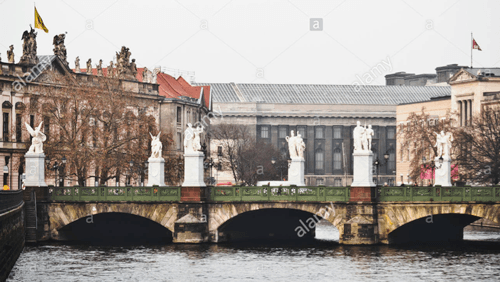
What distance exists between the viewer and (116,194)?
73.0 metres

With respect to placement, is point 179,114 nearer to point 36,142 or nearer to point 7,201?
point 36,142

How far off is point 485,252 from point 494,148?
34864 mm

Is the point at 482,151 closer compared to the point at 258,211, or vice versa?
the point at 258,211

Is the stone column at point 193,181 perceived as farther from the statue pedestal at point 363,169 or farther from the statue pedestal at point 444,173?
the statue pedestal at point 444,173

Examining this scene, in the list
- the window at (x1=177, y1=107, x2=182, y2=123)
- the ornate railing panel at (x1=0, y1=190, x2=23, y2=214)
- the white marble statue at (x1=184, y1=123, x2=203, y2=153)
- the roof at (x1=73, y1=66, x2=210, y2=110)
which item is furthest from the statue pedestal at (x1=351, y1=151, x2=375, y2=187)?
the window at (x1=177, y1=107, x2=182, y2=123)

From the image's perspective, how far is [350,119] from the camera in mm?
187125

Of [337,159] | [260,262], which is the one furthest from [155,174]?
[337,159]

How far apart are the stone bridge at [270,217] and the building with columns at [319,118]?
344 ft

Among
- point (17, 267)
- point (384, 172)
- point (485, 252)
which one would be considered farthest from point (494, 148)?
point (384, 172)

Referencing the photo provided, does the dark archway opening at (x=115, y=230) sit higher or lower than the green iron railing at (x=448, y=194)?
lower

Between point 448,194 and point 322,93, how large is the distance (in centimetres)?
12596

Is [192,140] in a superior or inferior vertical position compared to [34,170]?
superior

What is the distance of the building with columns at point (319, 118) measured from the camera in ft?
607

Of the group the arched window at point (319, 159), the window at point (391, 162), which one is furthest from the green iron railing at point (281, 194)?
the arched window at point (319, 159)
